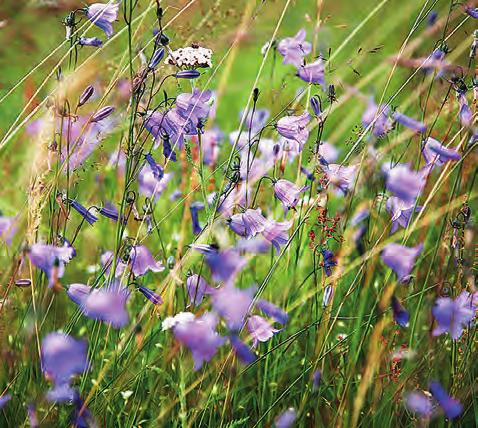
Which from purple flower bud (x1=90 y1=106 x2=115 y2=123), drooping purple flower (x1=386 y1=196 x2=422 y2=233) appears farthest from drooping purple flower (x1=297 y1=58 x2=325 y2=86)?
purple flower bud (x1=90 y1=106 x2=115 y2=123)

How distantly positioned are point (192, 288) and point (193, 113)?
0.34 metres

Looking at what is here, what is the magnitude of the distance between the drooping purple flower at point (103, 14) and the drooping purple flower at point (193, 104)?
0.22 meters

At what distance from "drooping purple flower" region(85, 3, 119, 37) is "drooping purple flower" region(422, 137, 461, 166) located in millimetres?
652

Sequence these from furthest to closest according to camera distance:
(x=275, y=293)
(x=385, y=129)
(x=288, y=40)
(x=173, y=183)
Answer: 1. (x=173, y=183)
2. (x=275, y=293)
3. (x=288, y=40)
4. (x=385, y=129)

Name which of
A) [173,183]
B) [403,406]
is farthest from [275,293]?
[173,183]

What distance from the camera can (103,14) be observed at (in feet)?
4.95

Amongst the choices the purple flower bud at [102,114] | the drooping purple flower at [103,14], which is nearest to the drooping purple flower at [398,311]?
the purple flower bud at [102,114]

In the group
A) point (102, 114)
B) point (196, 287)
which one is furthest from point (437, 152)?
point (102, 114)

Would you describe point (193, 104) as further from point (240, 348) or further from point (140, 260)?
point (240, 348)

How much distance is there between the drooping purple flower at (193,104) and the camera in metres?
1.43

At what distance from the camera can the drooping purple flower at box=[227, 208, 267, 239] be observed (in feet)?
4.75

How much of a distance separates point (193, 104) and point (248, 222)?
24 centimetres

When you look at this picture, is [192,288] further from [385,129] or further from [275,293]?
[275,293]

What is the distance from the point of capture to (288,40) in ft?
5.93
